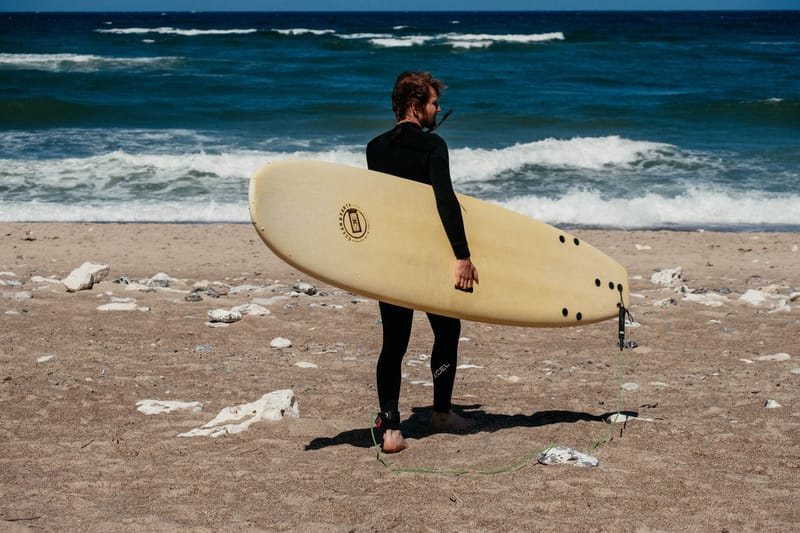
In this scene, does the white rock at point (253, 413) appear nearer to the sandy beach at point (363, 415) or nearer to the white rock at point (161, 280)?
the sandy beach at point (363, 415)

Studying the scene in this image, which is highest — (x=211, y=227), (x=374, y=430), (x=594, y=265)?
(x=594, y=265)

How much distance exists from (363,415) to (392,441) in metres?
0.62

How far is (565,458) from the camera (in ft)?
11.5

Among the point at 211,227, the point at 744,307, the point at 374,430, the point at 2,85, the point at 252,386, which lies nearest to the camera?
the point at 374,430

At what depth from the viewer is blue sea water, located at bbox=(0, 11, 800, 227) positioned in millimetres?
11945

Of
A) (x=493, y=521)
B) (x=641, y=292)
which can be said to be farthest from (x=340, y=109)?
(x=493, y=521)

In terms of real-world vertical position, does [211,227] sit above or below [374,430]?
below

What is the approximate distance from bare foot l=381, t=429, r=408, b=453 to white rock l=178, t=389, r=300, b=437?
0.61 meters

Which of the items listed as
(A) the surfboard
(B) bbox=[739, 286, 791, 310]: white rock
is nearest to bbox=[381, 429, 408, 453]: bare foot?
(A) the surfboard

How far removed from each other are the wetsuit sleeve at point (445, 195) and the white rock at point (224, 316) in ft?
8.57

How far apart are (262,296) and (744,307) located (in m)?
3.50

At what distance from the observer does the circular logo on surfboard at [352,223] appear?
3.74 meters

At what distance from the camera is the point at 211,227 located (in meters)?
10.3

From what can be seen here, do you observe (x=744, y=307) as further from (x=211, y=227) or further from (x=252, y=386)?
(x=211, y=227)
